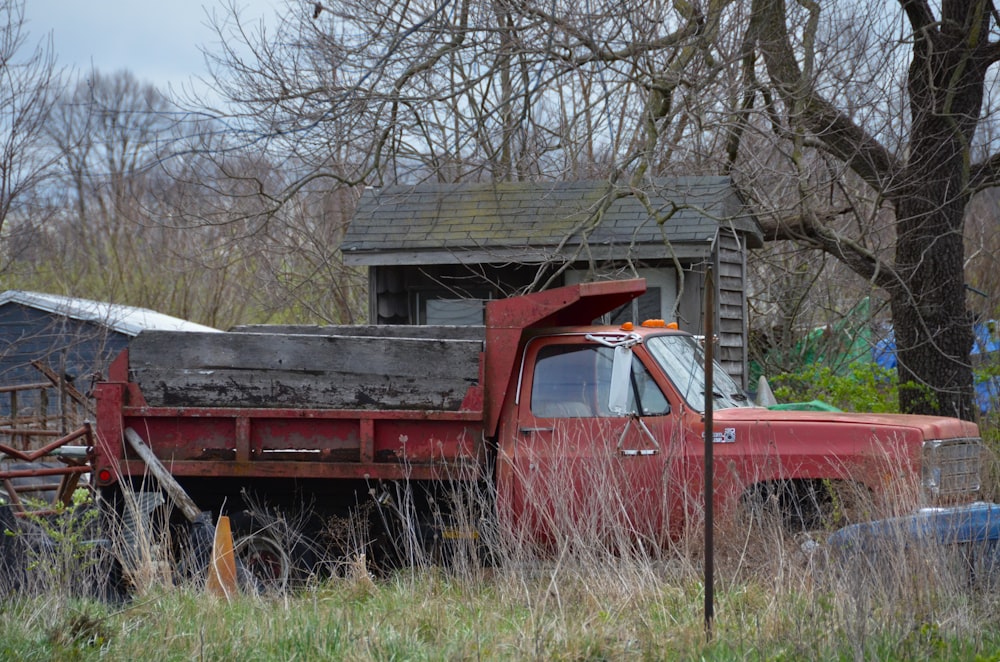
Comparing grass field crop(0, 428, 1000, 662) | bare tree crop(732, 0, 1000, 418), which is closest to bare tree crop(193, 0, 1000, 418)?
bare tree crop(732, 0, 1000, 418)

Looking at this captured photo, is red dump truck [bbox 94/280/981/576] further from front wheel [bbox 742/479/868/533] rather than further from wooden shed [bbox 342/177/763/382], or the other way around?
wooden shed [bbox 342/177/763/382]

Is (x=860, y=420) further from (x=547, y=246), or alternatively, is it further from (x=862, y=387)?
(x=547, y=246)

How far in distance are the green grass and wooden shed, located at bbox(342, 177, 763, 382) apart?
6468 millimetres

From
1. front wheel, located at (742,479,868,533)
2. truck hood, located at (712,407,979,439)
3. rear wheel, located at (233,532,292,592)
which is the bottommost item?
rear wheel, located at (233,532,292,592)

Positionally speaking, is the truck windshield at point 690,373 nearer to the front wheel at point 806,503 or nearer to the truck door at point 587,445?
the truck door at point 587,445

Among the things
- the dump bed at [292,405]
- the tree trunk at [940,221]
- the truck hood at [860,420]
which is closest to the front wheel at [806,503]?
the truck hood at [860,420]

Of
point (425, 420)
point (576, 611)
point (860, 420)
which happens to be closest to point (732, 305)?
point (860, 420)

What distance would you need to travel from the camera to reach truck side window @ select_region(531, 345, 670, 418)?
22.6 ft

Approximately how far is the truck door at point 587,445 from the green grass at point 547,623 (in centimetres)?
53

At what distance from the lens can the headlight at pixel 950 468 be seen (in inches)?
244

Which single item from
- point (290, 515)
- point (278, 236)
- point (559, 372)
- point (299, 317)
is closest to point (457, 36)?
point (559, 372)

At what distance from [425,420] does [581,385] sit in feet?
3.54

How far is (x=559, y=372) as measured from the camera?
23.2 feet

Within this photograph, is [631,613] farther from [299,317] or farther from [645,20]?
[299,317]
